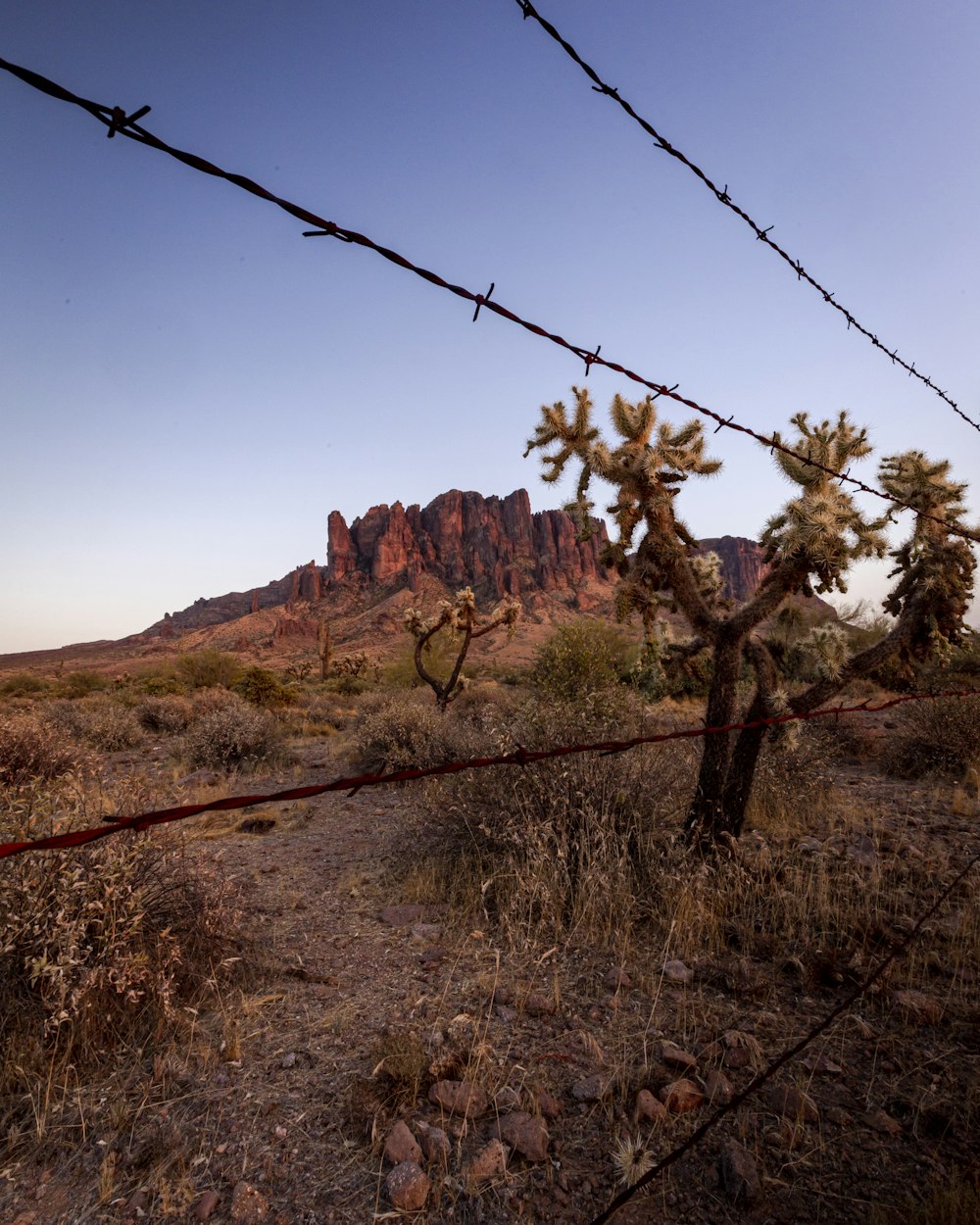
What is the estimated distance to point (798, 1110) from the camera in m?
2.62

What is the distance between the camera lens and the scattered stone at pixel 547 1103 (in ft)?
8.88

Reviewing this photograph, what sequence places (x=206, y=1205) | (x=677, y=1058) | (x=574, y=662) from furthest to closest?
(x=574, y=662) < (x=677, y=1058) < (x=206, y=1205)

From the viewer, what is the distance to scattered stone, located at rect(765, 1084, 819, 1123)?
2625 mm

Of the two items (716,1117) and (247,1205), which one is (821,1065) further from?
(247,1205)

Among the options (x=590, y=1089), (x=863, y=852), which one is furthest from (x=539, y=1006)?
(x=863, y=852)

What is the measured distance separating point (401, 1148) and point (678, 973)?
78.1 inches

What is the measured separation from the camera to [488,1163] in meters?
2.41

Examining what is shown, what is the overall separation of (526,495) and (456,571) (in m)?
24.1

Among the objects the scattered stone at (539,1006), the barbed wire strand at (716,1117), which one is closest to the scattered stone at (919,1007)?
the barbed wire strand at (716,1117)

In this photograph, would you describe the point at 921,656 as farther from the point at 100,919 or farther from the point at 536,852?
the point at 100,919

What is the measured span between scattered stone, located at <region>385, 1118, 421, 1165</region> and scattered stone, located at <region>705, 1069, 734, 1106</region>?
4.19 ft

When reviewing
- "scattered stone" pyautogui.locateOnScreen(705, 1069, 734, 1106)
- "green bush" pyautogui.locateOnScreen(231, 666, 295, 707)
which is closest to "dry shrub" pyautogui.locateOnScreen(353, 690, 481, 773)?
"scattered stone" pyautogui.locateOnScreen(705, 1069, 734, 1106)

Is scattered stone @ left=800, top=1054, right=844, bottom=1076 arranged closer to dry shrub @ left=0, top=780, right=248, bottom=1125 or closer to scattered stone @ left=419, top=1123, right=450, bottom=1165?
scattered stone @ left=419, top=1123, right=450, bottom=1165

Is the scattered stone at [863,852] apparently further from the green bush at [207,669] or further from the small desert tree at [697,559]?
the green bush at [207,669]
